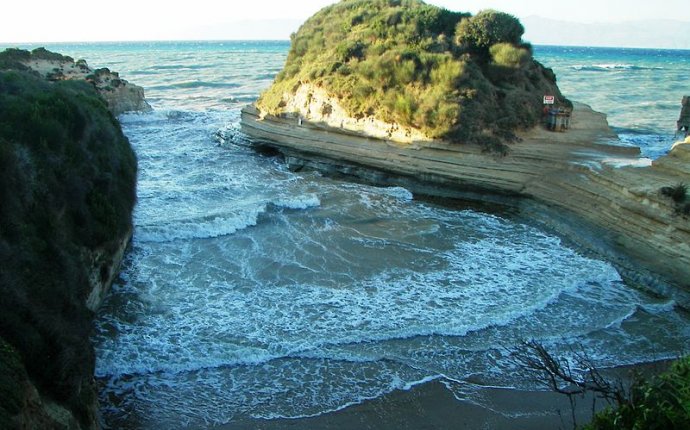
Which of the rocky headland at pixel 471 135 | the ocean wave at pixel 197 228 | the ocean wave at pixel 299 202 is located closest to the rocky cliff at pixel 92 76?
the rocky headland at pixel 471 135

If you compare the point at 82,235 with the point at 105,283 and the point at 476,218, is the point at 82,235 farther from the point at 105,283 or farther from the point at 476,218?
the point at 476,218

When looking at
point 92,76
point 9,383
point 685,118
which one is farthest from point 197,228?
point 685,118

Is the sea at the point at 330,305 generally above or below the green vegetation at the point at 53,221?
below

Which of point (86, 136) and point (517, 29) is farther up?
point (517, 29)

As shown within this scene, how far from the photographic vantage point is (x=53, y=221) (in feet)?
27.9

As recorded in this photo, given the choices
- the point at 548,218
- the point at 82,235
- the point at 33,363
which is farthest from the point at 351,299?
the point at 548,218

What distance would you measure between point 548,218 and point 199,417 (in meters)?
11.2

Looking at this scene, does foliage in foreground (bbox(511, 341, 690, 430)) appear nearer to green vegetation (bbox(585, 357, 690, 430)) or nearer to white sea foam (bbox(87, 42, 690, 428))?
green vegetation (bbox(585, 357, 690, 430))

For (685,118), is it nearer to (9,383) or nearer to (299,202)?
(299,202)

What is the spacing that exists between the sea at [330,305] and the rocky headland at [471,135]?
791 mm

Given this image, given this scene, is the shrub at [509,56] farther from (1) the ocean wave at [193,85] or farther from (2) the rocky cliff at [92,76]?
(1) the ocean wave at [193,85]

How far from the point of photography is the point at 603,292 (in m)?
11.7

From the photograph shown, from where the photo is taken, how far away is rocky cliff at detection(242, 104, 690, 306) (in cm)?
1232

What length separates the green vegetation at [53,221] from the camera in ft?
19.6
